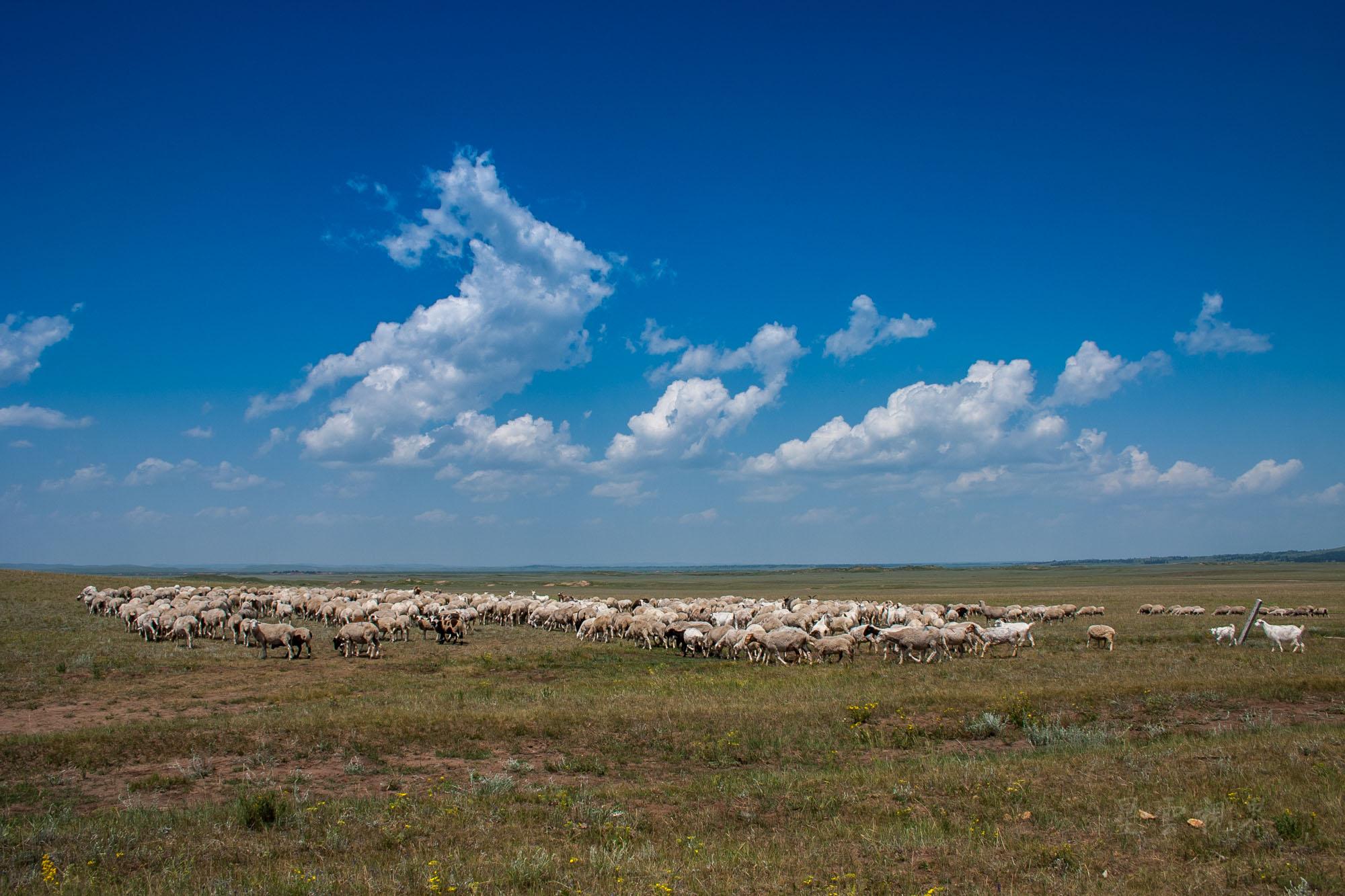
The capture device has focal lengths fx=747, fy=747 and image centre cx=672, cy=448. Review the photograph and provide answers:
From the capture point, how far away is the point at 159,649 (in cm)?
2789

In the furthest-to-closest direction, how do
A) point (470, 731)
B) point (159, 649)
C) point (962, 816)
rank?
point (159, 649) → point (470, 731) → point (962, 816)

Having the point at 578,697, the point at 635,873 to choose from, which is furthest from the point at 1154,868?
the point at 578,697

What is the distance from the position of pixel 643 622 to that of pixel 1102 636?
17696 millimetres

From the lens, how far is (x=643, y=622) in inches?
1281

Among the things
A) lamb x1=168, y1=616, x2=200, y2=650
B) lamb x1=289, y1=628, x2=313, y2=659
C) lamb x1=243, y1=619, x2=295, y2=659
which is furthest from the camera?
lamb x1=168, y1=616, x2=200, y2=650

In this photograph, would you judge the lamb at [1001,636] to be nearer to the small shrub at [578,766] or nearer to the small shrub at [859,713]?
the small shrub at [859,713]

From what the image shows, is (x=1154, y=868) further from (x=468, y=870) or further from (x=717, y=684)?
(x=717, y=684)

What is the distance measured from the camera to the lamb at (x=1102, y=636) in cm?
2659

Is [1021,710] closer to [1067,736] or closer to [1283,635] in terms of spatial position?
[1067,736]

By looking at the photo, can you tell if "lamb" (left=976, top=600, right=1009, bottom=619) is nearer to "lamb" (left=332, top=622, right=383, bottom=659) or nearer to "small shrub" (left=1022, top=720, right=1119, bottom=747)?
"small shrub" (left=1022, top=720, right=1119, bottom=747)

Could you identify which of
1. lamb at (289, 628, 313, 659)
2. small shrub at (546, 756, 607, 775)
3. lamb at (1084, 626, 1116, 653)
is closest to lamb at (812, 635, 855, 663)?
lamb at (1084, 626, 1116, 653)

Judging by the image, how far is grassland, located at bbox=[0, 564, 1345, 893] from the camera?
803cm

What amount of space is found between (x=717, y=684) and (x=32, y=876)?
15.6 metres

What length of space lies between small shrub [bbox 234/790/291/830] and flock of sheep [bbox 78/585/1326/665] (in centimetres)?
1764
